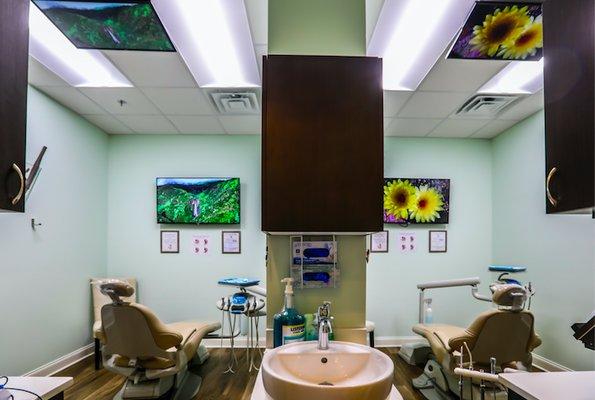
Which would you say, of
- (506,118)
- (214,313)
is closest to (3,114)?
(214,313)

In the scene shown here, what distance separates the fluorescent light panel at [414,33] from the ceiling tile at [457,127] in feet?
4.08

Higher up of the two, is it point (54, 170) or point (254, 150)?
point (254, 150)

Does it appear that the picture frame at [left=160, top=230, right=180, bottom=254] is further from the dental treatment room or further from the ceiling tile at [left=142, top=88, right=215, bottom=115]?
the ceiling tile at [left=142, top=88, right=215, bottom=115]

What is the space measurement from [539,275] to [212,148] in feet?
11.7

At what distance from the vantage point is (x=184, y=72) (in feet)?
9.21

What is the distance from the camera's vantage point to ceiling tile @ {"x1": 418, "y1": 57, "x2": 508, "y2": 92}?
2656 millimetres

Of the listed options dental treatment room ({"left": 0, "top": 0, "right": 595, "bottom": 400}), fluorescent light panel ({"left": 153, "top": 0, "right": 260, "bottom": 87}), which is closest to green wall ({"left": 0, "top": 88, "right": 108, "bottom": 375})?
dental treatment room ({"left": 0, "top": 0, "right": 595, "bottom": 400})

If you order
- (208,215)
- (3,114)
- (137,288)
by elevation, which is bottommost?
(137,288)

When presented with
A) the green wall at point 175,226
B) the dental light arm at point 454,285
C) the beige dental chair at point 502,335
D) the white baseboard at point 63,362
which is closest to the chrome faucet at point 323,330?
the beige dental chair at point 502,335

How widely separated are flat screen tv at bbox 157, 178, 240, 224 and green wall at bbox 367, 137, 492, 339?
1.72 meters

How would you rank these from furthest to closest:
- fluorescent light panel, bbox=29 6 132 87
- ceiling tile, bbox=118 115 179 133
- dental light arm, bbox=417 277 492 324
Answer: ceiling tile, bbox=118 115 179 133, dental light arm, bbox=417 277 492 324, fluorescent light panel, bbox=29 6 132 87

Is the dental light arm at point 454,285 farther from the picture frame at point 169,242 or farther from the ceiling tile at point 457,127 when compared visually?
the picture frame at point 169,242

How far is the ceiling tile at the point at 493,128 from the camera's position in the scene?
3.95 metres

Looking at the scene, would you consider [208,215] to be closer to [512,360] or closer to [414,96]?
[414,96]
